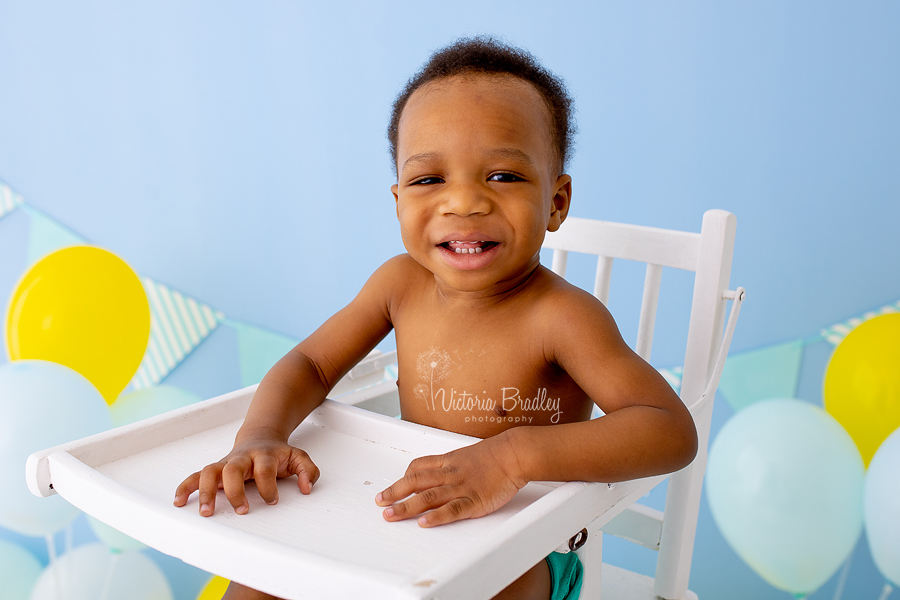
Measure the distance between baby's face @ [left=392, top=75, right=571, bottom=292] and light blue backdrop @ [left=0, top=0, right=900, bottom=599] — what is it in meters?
0.93

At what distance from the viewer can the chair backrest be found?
3.11 feet

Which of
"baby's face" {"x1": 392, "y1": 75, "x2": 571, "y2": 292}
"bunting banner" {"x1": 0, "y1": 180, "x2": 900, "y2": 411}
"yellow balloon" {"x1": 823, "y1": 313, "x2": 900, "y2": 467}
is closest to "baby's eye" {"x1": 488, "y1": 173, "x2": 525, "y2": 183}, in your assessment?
"baby's face" {"x1": 392, "y1": 75, "x2": 571, "y2": 292}

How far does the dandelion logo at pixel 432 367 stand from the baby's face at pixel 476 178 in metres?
0.10

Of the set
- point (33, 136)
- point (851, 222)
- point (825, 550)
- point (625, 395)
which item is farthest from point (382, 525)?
point (33, 136)

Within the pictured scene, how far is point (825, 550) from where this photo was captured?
119cm

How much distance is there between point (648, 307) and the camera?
1.08 m

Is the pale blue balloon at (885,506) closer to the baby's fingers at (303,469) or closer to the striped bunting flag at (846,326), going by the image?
the striped bunting flag at (846,326)

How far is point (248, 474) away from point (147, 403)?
115 centimetres

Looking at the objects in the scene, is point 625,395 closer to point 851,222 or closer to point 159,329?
point 851,222

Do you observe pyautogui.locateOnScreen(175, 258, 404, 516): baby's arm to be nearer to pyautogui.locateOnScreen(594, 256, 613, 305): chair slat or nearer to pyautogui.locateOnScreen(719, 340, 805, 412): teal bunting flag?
pyautogui.locateOnScreen(594, 256, 613, 305): chair slat

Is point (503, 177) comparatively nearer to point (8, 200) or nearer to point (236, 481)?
point (236, 481)

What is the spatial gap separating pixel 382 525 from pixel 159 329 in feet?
6.50

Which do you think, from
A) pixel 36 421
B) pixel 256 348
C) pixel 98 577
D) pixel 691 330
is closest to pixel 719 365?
pixel 691 330

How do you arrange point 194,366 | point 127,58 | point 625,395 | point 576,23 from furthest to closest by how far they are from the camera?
1. point 194,366
2. point 127,58
3. point 576,23
4. point 625,395
